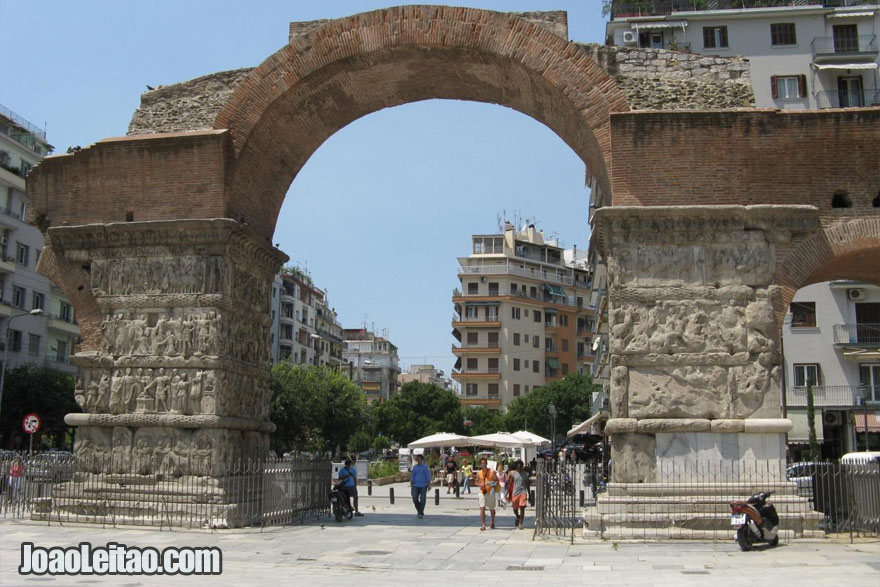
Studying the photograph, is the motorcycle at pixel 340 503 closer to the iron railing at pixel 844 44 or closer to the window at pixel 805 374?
the window at pixel 805 374

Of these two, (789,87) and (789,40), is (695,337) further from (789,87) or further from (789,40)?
(789,40)

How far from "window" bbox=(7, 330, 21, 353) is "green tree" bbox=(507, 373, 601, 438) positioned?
30.7 meters

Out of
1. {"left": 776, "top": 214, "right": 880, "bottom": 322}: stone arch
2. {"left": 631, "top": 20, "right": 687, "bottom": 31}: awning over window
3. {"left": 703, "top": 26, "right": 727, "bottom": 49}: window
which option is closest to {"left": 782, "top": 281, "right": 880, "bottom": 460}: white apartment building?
{"left": 703, "top": 26, "right": 727, "bottom": 49}: window

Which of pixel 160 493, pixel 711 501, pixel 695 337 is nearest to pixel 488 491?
pixel 711 501

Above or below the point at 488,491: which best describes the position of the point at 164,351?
above

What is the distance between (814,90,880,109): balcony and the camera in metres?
33.1

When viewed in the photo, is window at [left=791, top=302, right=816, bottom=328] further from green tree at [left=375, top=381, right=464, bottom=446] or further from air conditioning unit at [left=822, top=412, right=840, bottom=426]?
green tree at [left=375, top=381, right=464, bottom=446]

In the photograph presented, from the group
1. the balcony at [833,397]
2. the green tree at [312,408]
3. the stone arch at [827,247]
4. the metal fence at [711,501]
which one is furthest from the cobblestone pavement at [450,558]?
the green tree at [312,408]

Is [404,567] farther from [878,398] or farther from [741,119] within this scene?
[878,398]

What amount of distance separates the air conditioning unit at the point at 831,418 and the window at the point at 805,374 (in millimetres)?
1155

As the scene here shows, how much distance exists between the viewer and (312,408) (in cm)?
4469

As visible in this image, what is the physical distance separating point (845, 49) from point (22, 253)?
3442 cm

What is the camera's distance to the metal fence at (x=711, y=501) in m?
11.5

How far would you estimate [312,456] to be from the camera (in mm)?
15703
